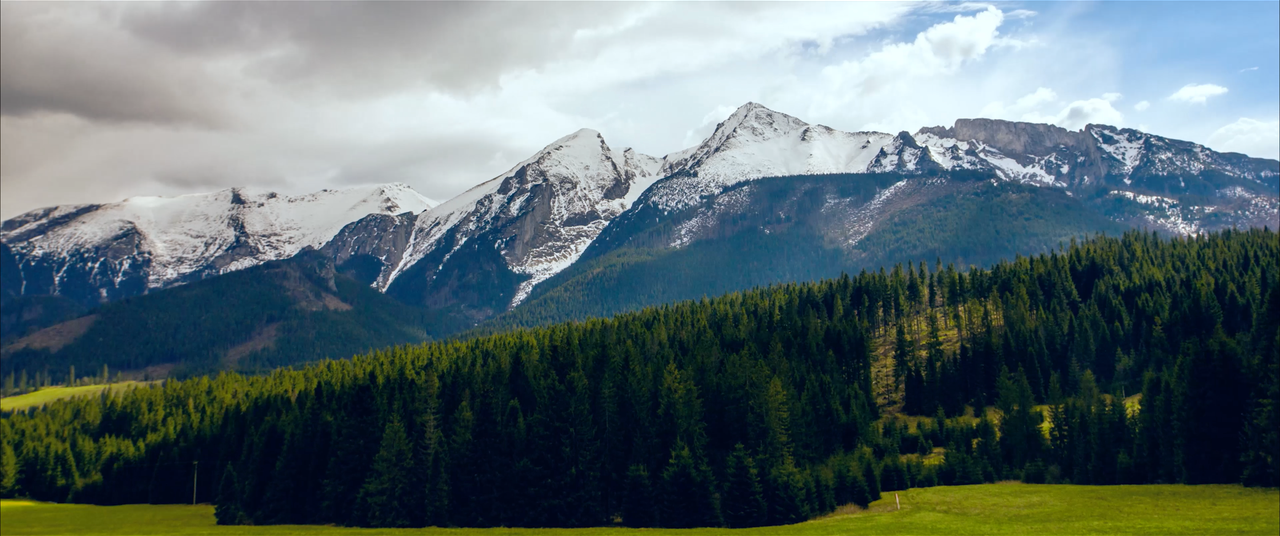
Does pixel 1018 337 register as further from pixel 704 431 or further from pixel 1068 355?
pixel 704 431

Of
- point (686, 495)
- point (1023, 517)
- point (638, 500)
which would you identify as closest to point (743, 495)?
point (686, 495)

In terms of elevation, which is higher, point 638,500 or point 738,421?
point 738,421

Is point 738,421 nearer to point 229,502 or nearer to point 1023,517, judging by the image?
point 1023,517

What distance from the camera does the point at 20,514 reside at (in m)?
131

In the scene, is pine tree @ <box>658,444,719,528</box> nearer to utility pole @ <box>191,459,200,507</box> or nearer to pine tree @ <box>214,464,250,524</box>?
pine tree @ <box>214,464,250,524</box>

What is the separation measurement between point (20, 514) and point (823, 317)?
140m

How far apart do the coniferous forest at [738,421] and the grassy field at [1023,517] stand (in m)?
6.16

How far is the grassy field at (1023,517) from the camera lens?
67.8 metres

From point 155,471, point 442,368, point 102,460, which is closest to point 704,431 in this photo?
point 442,368

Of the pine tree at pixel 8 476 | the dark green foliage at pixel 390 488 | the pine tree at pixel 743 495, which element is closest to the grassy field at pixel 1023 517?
the dark green foliage at pixel 390 488

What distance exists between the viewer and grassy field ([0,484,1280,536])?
67.8 m

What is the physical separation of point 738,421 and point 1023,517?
38.8m

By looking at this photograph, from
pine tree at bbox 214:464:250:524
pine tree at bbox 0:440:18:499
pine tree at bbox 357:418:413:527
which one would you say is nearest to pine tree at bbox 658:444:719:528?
pine tree at bbox 357:418:413:527

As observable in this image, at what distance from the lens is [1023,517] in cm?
7681
